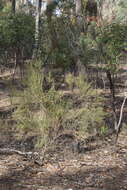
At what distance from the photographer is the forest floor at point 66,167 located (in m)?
5.92

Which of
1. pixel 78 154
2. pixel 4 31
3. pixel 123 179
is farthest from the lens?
pixel 4 31

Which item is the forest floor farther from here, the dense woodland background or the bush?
the bush

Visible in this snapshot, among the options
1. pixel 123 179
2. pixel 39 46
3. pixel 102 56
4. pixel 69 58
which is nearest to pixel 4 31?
pixel 39 46

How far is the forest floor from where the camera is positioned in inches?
233

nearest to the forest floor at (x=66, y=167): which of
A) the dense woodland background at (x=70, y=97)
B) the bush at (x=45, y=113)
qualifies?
the dense woodland background at (x=70, y=97)

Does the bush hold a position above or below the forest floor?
above

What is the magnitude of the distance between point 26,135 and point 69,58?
232 inches

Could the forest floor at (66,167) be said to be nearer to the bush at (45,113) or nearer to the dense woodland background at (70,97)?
the dense woodland background at (70,97)

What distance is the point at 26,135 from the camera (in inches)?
329

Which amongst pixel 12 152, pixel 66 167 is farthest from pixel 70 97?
pixel 66 167

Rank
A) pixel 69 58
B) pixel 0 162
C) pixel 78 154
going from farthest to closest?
pixel 69 58, pixel 78 154, pixel 0 162

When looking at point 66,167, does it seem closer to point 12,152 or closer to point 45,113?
point 45,113

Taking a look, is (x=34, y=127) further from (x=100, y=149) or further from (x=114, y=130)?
(x=114, y=130)

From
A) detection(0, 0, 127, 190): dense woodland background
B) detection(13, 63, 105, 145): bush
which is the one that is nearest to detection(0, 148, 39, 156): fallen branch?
detection(0, 0, 127, 190): dense woodland background
